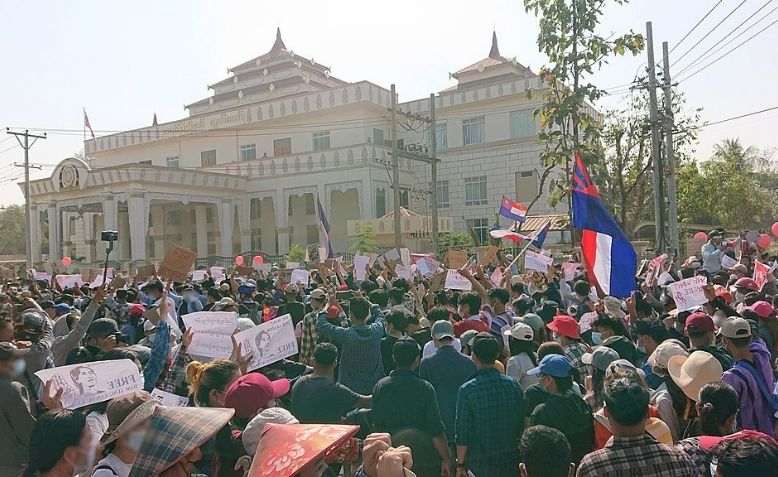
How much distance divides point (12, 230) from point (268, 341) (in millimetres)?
80878

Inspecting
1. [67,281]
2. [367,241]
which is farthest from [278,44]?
[67,281]

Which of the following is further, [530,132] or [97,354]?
[530,132]

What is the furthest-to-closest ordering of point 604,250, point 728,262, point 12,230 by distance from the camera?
point 12,230 < point 728,262 < point 604,250

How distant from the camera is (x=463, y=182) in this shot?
43719 mm

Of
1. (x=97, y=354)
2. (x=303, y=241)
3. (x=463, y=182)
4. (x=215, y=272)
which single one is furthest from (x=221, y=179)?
(x=97, y=354)

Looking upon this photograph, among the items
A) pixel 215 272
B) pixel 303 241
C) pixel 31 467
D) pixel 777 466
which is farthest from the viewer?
pixel 303 241

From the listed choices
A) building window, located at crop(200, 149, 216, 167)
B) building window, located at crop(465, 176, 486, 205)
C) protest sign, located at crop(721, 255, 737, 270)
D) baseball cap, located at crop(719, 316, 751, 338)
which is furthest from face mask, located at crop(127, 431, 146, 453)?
building window, located at crop(200, 149, 216, 167)

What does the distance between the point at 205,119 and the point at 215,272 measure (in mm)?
35693

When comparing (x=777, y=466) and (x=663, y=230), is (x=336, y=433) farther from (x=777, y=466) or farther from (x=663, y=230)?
(x=663, y=230)

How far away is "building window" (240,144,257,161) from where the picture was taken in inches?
1821

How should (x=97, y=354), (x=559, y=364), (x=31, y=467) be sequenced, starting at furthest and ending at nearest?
(x=97, y=354), (x=559, y=364), (x=31, y=467)

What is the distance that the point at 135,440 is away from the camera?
2842 mm

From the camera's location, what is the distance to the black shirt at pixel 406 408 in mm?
4492

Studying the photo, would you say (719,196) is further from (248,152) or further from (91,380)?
(91,380)
